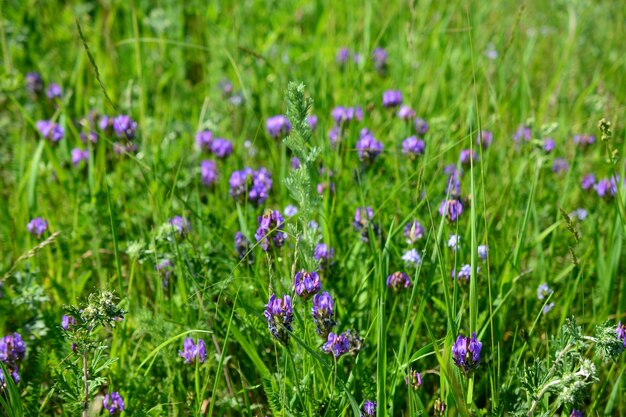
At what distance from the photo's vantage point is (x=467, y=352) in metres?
1.72

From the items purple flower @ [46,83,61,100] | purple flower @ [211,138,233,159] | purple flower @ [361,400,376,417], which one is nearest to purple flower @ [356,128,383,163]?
purple flower @ [211,138,233,159]

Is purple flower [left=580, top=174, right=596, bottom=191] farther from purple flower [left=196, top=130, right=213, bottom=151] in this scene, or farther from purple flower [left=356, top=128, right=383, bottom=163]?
purple flower [left=196, top=130, right=213, bottom=151]

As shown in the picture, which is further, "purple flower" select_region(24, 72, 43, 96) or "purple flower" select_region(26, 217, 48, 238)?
"purple flower" select_region(24, 72, 43, 96)

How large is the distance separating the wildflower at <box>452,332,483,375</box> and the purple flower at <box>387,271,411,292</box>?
440mm

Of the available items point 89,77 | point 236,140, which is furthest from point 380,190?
point 89,77

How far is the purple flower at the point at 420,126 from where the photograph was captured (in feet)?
9.79

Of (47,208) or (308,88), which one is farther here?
(308,88)

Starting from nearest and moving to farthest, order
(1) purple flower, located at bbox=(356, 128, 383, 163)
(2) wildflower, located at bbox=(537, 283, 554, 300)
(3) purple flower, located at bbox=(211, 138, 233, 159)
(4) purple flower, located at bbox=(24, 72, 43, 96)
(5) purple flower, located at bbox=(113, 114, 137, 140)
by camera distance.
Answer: (2) wildflower, located at bbox=(537, 283, 554, 300) < (1) purple flower, located at bbox=(356, 128, 383, 163) < (5) purple flower, located at bbox=(113, 114, 137, 140) < (3) purple flower, located at bbox=(211, 138, 233, 159) < (4) purple flower, located at bbox=(24, 72, 43, 96)

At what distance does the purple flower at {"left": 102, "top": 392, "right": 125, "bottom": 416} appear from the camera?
1.90 metres

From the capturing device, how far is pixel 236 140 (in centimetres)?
321

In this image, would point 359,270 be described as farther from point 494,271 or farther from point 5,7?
point 5,7

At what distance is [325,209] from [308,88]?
4.06 feet

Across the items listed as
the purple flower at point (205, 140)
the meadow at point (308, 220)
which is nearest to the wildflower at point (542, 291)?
the meadow at point (308, 220)

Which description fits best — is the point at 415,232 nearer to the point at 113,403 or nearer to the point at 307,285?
the point at 307,285
